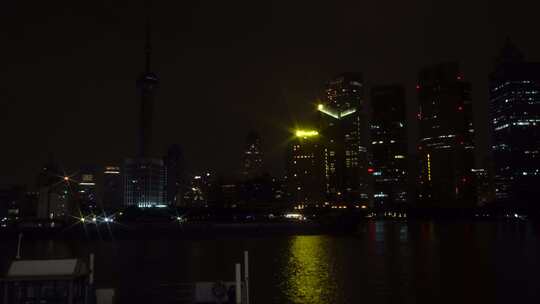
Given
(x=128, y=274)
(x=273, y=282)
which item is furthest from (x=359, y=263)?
(x=128, y=274)

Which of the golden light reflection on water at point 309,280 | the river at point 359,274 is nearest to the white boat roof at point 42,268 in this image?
the river at point 359,274

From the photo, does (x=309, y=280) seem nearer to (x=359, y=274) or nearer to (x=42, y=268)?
(x=359, y=274)

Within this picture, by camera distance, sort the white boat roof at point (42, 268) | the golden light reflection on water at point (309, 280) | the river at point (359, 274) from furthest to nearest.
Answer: the river at point (359, 274), the golden light reflection on water at point (309, 280), the white boat roof at point (42, 268)

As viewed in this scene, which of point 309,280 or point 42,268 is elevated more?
point 42,268

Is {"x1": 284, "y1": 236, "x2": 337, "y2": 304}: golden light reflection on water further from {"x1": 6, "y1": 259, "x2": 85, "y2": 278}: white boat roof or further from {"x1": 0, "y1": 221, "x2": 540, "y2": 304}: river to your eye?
{"x1": 6, "y1": 259, "x2": 85, "y2": 278}: white boat roof

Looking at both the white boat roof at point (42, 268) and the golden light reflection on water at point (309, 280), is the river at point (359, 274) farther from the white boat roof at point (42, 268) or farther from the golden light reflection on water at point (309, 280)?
the white boat roof at point (42, 268)

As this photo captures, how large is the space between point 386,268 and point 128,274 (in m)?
25.8

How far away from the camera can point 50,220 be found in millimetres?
164625

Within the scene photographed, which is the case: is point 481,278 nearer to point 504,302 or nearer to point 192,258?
point 504,302

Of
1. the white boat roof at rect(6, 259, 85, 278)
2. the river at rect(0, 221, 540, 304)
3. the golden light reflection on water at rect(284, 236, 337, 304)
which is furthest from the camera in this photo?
the river at rect(0, 221, 540, 304)

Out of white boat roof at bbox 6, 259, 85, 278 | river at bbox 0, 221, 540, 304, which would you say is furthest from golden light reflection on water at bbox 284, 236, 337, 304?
white boat roof at bbox 6, 259, 85, 278

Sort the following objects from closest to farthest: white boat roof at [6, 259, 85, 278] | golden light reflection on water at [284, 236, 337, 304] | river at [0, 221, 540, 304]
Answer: white boat roof at [6, 259, 85, 278] < golden light reflection on water at [284, 236, 337, 304] < river at [0, 221, 540, 304]

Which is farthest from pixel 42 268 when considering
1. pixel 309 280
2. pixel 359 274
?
pixel 359 274

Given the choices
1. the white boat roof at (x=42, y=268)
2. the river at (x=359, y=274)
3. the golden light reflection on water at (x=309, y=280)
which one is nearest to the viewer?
the white boat roof at (x=42, y=268)
